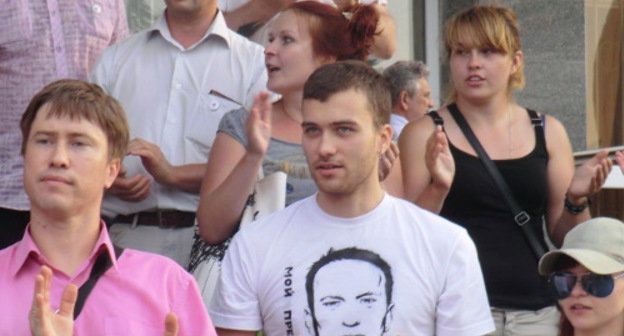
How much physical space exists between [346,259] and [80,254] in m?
0.81

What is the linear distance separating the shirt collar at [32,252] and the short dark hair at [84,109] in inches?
11.5

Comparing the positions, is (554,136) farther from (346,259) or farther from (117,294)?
(117,294)

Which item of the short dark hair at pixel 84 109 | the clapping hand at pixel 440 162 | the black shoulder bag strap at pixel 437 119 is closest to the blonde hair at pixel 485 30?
the black shoulder bag strap at pixel 437 119

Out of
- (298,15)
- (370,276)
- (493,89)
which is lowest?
(370,276)

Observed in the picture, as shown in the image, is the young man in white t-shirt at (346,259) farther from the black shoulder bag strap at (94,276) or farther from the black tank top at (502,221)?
the black tank top at (502,221)

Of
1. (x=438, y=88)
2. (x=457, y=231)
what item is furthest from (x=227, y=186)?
(x=438, y=88)

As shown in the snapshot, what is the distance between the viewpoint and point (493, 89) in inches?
208

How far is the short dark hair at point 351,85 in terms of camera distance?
4500 mm

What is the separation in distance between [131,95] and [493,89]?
134 cm

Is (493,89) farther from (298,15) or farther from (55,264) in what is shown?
(55,264)

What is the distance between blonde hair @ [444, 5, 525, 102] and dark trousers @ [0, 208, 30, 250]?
1.69 metres

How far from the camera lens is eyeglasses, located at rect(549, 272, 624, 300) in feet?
15.6

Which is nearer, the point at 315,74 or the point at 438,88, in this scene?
Answer: the point at 315,74

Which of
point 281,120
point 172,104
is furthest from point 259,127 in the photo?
point 172,104
